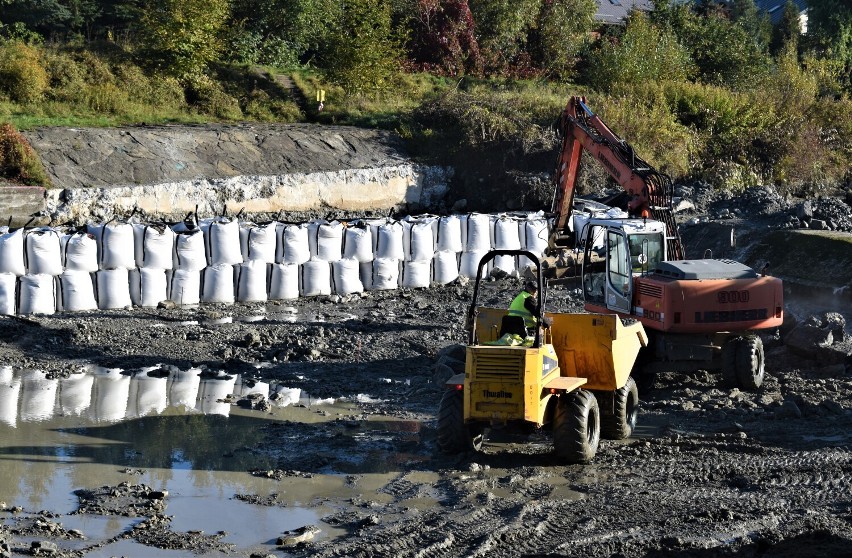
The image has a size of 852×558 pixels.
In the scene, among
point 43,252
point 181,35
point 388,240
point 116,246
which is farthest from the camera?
point 181,35

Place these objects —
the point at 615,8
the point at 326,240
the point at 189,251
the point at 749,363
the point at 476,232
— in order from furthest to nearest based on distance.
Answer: the point at 615,8 < the point at 476,232 < the point at 326,240 < the point at 189,251 < the point at 749,363

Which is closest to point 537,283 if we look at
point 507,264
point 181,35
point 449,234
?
point 449,234

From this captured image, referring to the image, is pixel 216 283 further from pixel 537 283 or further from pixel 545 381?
pixel 545 381

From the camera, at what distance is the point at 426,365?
571 inches

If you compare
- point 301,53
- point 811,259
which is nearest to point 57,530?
point 811,259

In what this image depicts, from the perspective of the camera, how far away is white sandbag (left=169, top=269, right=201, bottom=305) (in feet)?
56.1

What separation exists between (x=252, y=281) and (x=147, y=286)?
1678 mm

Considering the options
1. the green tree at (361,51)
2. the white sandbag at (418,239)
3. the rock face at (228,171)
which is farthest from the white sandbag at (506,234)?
the green tree at (361,51)

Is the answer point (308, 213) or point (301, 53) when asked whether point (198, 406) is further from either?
Result: point (301, 53)

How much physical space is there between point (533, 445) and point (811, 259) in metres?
9.73

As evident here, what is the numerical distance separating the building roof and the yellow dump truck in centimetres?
3756

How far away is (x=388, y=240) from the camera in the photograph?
18719mm

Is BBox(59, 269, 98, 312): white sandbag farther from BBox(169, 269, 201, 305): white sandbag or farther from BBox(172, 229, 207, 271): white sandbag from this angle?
BBox(172, 229, 207, 271): white sandbag

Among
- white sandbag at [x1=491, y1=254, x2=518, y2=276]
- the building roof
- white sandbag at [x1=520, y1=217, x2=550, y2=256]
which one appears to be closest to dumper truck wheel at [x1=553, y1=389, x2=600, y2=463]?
white sandbag at [x1=520, y1=217, x2=550, y2=256]
